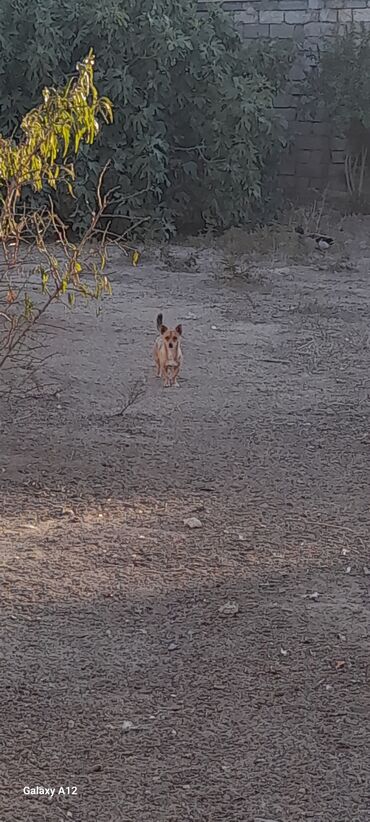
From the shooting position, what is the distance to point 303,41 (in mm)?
12992

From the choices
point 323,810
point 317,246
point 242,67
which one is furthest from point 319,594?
point 242,67

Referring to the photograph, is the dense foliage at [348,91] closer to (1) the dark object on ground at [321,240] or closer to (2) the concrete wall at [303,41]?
(2) the concrete wall at [303,41]

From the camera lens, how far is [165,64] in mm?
10961

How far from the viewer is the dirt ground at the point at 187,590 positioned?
2600 millimetres

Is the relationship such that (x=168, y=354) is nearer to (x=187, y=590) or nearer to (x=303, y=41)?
(x=187, y=590)

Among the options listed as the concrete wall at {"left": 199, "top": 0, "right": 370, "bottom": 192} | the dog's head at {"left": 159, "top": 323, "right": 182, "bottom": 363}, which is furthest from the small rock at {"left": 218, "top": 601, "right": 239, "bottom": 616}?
the concrete wall at {"left": 199, "top": 0, "right": 370, "bottom": 192}

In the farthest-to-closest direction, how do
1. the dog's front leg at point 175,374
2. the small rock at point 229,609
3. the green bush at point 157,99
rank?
the green bush at point 157,99 → the dog's front leg at point 175,374 → the small rock at point 229,609

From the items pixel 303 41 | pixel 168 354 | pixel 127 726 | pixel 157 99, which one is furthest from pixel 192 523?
pixel 303 41

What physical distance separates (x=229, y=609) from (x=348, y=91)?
980 centimetres

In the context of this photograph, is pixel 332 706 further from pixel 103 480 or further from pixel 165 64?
pixel 165 64

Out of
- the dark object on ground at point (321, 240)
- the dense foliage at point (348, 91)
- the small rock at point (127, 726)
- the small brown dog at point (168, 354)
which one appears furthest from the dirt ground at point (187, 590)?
the dense foliage at point (348, 91)

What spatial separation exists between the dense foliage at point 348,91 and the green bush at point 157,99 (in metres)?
0.86

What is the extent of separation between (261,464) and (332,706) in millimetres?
2047

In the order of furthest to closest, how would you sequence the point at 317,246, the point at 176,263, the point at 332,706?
the point at 317,246 < the point at 176,263 < the point at 332,706
